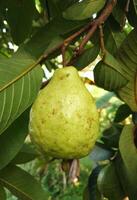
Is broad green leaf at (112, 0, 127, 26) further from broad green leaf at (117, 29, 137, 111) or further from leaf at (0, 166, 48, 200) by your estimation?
leaf at (0, 166, 48, 200)

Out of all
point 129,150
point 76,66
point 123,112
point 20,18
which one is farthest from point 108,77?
point 123,112

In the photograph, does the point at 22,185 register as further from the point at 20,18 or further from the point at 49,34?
the point at 20,18

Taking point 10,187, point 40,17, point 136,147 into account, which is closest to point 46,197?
point 10,187

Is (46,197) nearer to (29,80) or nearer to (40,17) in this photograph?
(29,80)

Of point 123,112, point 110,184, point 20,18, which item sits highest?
point 20,18

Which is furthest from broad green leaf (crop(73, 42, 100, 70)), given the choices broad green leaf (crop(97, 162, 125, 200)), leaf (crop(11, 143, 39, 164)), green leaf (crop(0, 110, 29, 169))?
broad green leaf (crop(97, 162, 125, 200))
